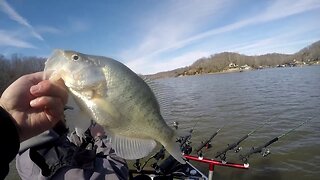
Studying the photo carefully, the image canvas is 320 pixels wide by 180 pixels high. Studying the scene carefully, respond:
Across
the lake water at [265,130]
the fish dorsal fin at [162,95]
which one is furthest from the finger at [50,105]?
the lake water at [265,130]

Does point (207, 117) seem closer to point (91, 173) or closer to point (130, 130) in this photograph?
point (91, 173)

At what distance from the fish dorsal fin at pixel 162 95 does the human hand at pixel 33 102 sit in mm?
576

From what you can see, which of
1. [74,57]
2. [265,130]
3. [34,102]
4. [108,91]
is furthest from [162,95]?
[265,130]

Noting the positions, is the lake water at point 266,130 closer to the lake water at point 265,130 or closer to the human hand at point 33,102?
the lake water at point 265,130

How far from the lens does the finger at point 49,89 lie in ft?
6.32

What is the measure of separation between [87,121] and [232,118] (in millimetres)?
17405

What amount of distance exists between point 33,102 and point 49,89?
0.63ft

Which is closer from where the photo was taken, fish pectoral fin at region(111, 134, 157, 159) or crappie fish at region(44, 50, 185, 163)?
crappie fish at region(44, 50, 185, 163)

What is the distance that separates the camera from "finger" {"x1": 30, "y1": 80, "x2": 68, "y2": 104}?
75.9 inches

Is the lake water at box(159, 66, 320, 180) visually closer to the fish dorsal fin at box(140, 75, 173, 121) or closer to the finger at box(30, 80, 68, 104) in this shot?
the fish dorsal fin at box(140, 75, 173, 121)

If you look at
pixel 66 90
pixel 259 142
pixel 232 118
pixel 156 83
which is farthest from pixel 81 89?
pixel 232 118

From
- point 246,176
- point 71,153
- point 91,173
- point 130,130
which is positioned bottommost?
point 246,176

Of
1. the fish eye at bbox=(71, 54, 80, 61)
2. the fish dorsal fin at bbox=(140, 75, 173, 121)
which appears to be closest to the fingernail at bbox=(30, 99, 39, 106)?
the fish eye at bbox=(71, 54, 80, 61)

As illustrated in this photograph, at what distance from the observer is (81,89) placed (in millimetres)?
1870
